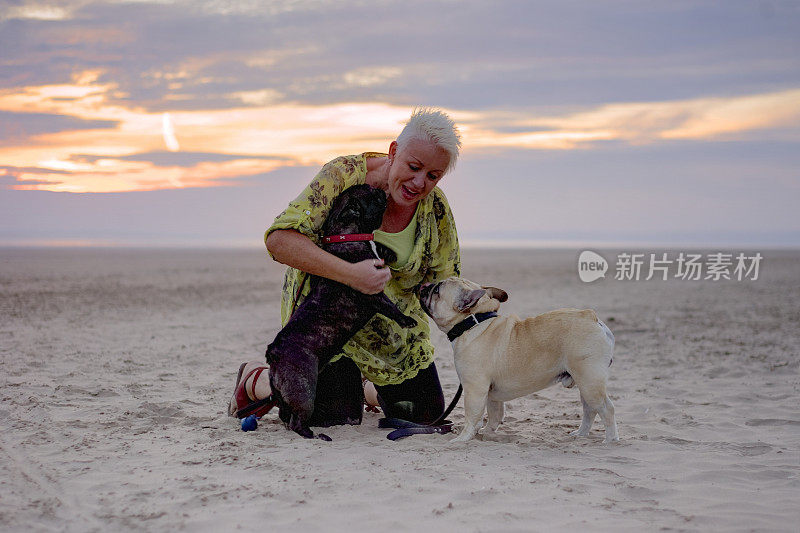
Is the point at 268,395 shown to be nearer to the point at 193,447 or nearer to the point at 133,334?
the point at 193,447

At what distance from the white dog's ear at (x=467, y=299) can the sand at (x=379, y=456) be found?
868mm

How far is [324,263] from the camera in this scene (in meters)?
4.09

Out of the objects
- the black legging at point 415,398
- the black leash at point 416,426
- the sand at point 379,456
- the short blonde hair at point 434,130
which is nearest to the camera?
the sand at point 379,456

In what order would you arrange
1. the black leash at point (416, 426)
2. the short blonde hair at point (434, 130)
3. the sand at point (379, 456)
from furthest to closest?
1. the black leash at point (416, 426)
2. the short blonde hair at point (434, 130)
3. the sand at point (379, 456)

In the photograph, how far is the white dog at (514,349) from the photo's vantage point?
4.22 metres

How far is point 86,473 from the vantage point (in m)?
3.72

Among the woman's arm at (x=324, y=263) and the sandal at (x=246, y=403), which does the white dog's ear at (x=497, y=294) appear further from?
the sandal at (x=246, y=403)

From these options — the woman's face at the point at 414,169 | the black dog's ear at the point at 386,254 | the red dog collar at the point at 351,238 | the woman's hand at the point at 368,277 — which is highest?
the woman's face at the point at 414,169

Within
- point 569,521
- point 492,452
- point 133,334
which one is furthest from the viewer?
point 133,334

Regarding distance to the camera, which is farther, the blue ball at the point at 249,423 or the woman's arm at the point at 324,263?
the blue ball at the point at 249,423

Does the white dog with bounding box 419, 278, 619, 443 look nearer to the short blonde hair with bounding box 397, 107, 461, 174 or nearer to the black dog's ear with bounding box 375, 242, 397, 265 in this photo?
the black dog's ear with bounding box 375, 242, 397, 265

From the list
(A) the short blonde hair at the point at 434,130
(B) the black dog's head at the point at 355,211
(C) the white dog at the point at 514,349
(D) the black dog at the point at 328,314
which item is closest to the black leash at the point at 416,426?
(C) the white dog at the point at 514,349

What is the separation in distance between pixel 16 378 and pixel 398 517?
15.4 ft

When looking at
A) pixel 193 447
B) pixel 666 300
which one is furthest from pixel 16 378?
pixel 666 300
